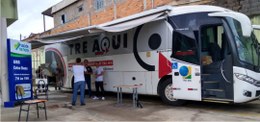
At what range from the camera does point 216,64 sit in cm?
891

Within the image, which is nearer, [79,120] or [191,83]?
[79,120]

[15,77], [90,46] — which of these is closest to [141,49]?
[90,46]

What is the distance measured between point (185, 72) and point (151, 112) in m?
1.52

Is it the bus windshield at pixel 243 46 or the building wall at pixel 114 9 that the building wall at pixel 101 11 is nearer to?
the building wall at pixel 114 9

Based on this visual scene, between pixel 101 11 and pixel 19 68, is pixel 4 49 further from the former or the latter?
pixel 101 11

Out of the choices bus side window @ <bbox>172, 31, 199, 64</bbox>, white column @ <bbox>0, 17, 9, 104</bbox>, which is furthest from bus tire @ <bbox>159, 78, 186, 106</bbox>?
white column @ <bbox>0, 17, 9, 104</bbox>

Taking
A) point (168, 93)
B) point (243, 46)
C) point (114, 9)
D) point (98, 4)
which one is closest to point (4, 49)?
point (168, 93)

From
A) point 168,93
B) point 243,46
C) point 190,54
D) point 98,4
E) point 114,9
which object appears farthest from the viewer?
point 98,4

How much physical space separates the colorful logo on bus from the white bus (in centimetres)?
3

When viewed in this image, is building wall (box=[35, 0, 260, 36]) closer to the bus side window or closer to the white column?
the bus side window

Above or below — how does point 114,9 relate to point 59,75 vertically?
above

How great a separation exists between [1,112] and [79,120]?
2.96 metres

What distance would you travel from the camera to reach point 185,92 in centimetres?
925

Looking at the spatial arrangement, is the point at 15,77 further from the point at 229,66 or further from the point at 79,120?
the point at 229,66
